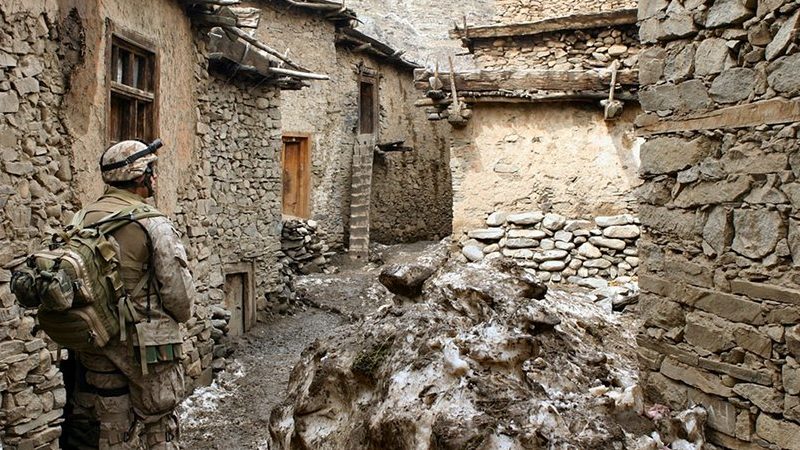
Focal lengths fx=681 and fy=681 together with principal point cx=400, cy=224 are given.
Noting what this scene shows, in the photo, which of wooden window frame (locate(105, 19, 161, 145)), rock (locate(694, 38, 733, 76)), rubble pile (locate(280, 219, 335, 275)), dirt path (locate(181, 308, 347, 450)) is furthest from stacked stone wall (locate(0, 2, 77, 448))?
rubble pile (locate(280, 219, 335, 275))

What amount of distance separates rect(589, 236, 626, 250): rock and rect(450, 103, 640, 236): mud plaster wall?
0.28m

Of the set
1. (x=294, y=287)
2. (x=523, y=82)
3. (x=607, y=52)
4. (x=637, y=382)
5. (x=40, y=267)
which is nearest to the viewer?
(x=40, y=267)

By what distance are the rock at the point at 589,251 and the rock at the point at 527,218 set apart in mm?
533

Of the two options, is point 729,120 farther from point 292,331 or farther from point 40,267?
point 292,331

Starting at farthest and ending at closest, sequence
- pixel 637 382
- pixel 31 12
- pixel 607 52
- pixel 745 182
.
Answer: pixel 607 52
pixel 31 12
pixel 637 382
pixel 745 182

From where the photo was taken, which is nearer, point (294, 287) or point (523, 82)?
point (523, 82)

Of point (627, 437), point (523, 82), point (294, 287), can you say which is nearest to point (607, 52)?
point (523, 82)

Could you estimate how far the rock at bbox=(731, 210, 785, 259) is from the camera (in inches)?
107

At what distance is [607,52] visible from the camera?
895cm

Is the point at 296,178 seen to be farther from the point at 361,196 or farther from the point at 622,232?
the point at 622,232

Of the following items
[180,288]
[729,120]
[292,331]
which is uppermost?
[729,120]

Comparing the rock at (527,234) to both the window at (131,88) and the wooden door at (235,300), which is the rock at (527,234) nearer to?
the window at (131,88)

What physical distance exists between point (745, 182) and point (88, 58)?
4.55 meters

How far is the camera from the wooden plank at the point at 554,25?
28.3 ft
